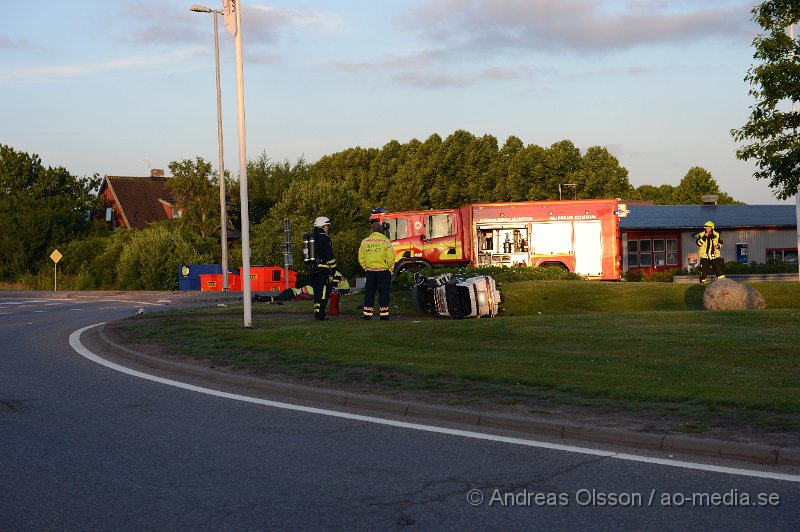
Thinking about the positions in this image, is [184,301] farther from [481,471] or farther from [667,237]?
[667,237]

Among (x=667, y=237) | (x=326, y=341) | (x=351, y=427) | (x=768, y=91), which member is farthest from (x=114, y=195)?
(x=351, y=427)

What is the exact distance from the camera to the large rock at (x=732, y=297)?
19578 millimetres

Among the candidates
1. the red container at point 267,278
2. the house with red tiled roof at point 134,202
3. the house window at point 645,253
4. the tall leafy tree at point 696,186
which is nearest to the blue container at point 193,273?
the red container at point 267,278

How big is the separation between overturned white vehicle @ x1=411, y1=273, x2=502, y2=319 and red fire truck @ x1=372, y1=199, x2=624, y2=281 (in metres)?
14.9

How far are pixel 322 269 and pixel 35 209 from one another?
150 ft

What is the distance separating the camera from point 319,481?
665 cm

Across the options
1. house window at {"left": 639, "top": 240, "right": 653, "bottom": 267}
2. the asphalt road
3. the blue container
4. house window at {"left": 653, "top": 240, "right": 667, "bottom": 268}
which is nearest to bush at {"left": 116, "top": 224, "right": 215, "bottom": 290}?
the blue container

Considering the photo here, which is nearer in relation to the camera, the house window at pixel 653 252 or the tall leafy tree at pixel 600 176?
the house window at pixel 653 252

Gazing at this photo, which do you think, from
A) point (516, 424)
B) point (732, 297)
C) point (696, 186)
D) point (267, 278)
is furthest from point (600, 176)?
point (516, 424)

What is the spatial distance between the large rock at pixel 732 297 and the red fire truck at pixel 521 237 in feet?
49.6

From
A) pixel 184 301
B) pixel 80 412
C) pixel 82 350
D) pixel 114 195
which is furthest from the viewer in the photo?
pixel 114 195

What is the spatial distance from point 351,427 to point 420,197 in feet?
270

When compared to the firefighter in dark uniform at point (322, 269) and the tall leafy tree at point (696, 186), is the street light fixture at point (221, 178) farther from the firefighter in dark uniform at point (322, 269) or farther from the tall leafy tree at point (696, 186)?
the tall leafy tree at point (696, 186)

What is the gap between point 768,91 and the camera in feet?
77.8
